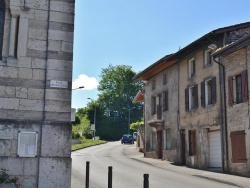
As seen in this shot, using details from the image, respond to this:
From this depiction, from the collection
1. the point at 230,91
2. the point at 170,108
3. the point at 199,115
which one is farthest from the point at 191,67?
the point at 230,91

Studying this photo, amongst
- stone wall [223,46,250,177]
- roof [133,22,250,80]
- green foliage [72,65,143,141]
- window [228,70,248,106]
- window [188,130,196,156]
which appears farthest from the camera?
green foliage [72,65,143,141]

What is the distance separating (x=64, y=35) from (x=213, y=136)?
1531 centimetres

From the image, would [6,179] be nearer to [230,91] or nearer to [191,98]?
[230,91]

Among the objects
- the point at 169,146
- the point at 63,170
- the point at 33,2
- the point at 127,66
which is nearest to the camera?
the point at 63,170

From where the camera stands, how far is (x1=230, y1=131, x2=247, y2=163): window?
19.2 metres

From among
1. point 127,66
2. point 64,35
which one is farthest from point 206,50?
point 127,66

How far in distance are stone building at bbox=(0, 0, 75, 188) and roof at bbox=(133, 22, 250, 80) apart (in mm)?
13860

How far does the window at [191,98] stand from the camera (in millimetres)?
24586

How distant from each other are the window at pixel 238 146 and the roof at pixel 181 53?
5.74 metres

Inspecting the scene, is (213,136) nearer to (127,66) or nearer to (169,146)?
(169,146)

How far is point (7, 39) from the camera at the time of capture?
9359 mm

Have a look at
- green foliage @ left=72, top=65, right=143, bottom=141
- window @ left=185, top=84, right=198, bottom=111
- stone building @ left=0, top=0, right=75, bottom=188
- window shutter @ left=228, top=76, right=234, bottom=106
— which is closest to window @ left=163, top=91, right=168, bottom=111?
window @ left=185, top=84, right=198, bottom=111

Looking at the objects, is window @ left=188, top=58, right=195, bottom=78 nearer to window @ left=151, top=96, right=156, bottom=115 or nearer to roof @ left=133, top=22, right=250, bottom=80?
Result: roof @ left=133, top=22, right=250, bottom=80

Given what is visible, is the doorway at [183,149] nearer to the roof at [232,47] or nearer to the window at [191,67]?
the window at [191,67]
